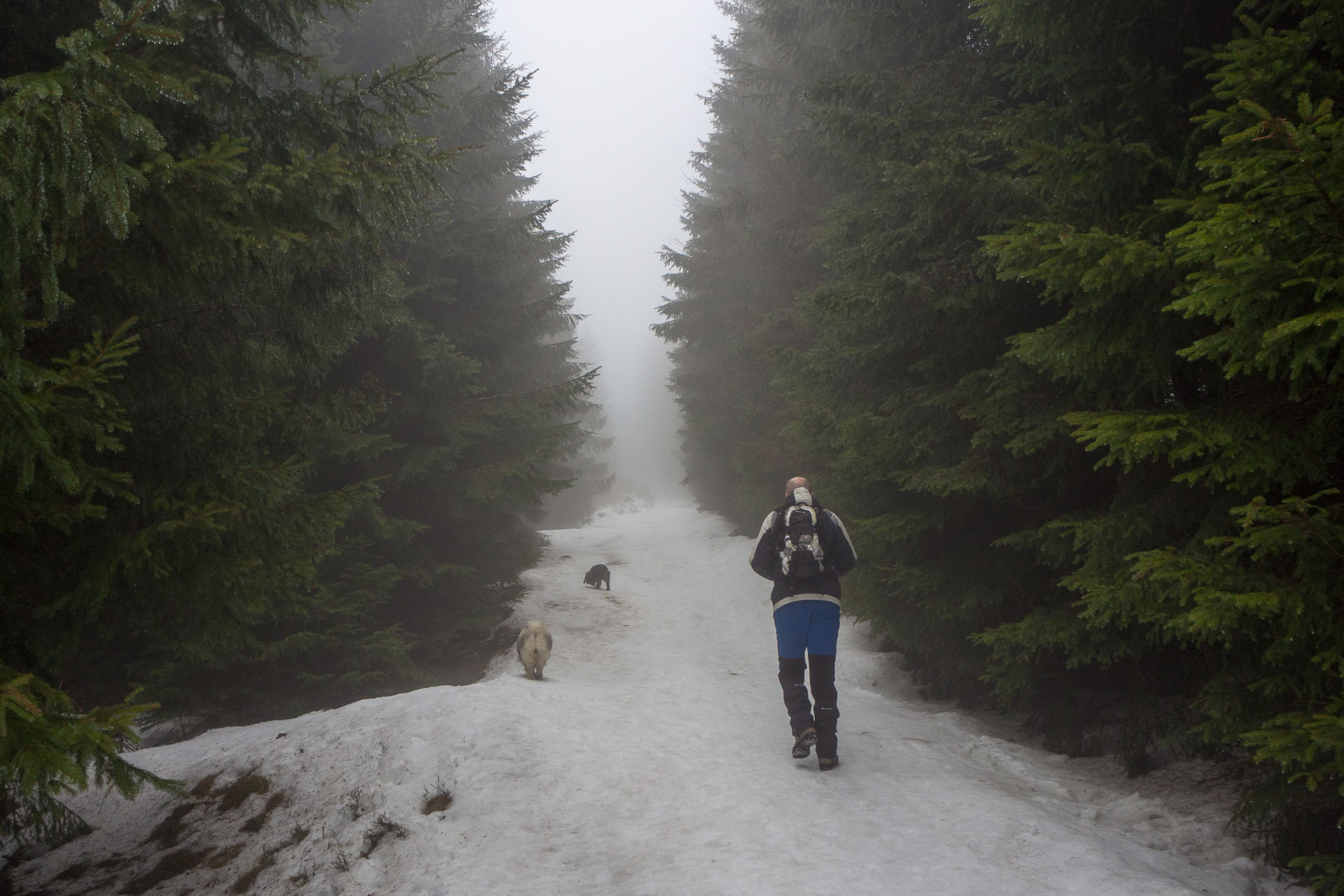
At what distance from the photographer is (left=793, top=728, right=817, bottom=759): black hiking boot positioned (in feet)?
19.3

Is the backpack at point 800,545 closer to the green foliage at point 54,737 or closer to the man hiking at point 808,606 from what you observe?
the man hiking at point 808,606

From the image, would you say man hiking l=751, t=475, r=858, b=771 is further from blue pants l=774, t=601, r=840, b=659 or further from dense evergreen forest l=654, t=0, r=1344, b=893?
dense evergreen forest l=654, t=0, r=1344, b=893

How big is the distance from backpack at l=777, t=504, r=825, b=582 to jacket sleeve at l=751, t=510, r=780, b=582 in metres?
0.06

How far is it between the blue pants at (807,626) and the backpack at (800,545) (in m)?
0.27

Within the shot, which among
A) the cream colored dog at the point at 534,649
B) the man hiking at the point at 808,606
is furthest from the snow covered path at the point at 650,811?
the cream colored dog at the point at 534,649

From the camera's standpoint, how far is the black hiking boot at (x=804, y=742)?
5871 millimetres

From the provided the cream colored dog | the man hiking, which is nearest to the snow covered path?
the man hiking

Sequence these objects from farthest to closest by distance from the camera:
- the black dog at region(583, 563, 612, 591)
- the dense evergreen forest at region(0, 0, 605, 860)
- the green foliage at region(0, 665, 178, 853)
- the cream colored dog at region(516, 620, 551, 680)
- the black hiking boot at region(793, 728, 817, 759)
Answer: the black dog at region(583, 563, 612, 591)
the cream colored dog at region(516, 620, 551, 680)
the black hiking boot at region(793, 728, 817, 759)
the dense evergreen forest at region(0, 0, 605, 860)
the green foliage at region(0, 665, 178, 853)

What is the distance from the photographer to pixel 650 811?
5.09 m

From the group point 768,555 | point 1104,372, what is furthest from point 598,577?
point 1104,372

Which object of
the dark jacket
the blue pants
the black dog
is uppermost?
the black dog

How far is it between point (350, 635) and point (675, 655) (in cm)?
493

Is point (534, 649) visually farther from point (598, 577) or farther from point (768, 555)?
point (598, 577)

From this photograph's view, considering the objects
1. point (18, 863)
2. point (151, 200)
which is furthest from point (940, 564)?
point (18, 863)
